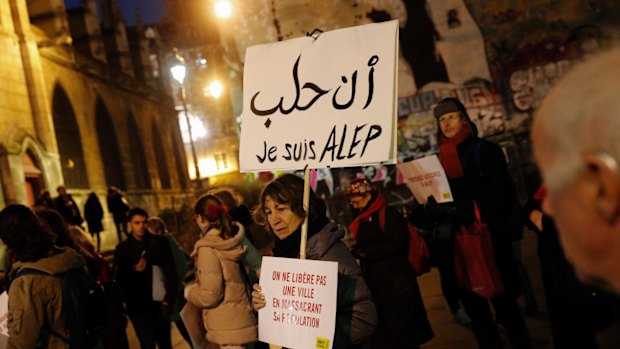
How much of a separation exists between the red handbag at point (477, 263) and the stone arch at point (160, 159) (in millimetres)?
36891

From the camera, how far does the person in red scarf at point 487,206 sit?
177 inches

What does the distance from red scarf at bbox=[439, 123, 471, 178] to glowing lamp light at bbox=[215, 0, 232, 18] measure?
19.5 m

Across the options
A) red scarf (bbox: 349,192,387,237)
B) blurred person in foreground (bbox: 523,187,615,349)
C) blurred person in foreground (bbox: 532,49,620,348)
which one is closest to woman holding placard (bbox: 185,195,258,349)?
red scarf (bbox: 349,192,387,237)

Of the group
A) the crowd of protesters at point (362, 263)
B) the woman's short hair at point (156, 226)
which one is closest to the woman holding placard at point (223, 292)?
the crowd of protesters at point (362, 263)

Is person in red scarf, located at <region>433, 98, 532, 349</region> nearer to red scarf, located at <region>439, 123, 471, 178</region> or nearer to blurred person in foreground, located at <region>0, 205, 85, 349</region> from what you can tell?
red scarf, located at <region>439, 123, 471, 178</region>

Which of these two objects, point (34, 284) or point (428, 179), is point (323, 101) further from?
point (34, 284)

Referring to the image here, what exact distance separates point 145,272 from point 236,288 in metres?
2.18

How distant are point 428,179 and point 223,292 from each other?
193 centimetres

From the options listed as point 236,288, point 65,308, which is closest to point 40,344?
point 65,308

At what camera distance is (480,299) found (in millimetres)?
4570

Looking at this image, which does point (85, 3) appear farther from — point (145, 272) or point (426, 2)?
point (145, 272)

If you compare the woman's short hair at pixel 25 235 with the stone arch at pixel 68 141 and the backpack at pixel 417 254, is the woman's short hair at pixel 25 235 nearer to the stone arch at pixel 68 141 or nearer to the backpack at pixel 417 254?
the backpack at pixel 417 254

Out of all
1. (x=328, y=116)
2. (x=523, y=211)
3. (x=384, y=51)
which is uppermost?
(x=384, y=51)

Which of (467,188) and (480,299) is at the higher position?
(467,188)
